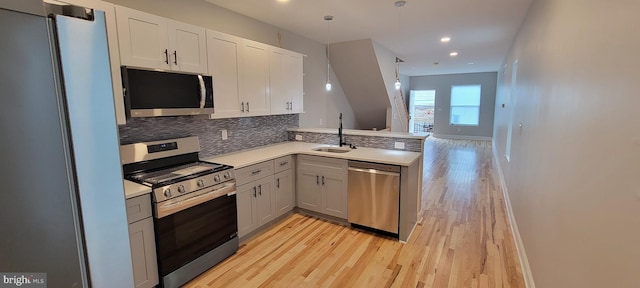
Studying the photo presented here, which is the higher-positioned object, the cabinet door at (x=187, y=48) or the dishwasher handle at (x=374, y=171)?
the cabinet door at (x=187, y=48)

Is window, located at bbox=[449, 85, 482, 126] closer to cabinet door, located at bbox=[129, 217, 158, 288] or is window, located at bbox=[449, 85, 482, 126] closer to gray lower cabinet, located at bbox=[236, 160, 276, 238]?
gray lower cabinet, located at bbox=[236, 160, 276, 238]

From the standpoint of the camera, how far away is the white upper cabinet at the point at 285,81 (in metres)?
3.60

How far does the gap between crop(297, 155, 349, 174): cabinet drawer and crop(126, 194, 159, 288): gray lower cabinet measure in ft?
6.06

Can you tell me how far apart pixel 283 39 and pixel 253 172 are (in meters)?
2.40

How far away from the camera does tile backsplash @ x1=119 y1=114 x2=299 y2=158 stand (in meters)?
2.51

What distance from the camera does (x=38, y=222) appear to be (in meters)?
0.81

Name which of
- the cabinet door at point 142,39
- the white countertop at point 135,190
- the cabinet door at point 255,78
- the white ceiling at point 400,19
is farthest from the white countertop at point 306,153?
the white ceiling at point 400,19

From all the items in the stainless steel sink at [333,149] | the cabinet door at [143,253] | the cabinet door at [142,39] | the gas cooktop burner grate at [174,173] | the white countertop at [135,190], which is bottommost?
the cabinet door at [143,253]

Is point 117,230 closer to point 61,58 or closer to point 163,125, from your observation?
point 61,58

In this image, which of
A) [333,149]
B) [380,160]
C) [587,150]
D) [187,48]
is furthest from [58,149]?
[333,149]

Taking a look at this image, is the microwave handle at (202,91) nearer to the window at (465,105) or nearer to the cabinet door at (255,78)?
the cabinet door at (255,78)

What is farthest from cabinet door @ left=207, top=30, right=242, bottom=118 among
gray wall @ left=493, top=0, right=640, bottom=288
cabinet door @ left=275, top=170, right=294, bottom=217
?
gray wall @ left=493, top=0, right=640, bottom=288

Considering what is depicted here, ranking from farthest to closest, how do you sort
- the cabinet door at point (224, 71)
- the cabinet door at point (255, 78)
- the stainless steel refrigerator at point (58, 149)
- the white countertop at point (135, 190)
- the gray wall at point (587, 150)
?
the cabinet door at point (255, 78) < the cabinet door at point (224, 71) < the white countertop at point (135, 190) < the gray wall at point (587, 150) < the stainless steel refrigerator at point (58, 149)

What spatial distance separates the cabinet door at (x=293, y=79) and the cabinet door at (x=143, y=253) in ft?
7.71
